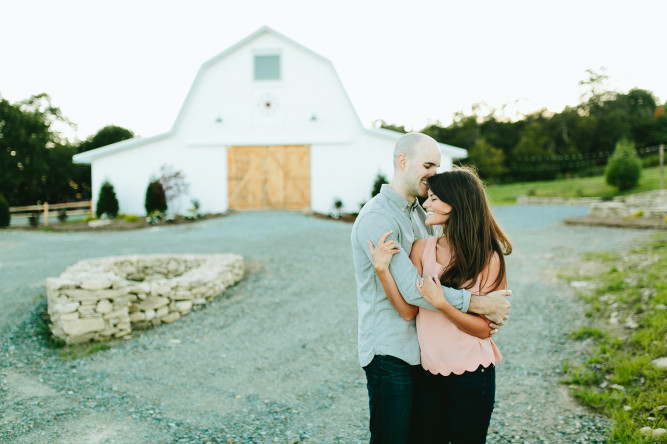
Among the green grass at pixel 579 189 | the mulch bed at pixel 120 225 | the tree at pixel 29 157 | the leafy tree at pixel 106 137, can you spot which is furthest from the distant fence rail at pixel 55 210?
the green grass at pixel 579 189

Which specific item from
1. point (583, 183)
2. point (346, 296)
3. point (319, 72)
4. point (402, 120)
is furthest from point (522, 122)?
point (346, 296)

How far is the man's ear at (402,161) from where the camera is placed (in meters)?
2.55

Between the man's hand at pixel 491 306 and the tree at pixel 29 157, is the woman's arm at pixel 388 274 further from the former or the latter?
the tree at pixel 29 157

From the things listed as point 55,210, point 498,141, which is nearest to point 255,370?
point 55,210

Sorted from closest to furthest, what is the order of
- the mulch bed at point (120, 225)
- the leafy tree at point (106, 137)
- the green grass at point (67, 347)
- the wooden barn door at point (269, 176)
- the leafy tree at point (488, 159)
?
the green grass at point (67, 347) → the mulch bed at point (120, 225) → the wooden barn door at point (269, 176) → the leafy tree at point (106, 137) → the leafy tree at point (488, 159)

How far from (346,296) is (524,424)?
3996mm

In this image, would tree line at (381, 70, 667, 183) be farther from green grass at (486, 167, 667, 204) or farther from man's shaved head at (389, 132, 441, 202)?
man's shaved head at (389, 132, 441, 202)

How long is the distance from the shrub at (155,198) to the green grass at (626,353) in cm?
1427

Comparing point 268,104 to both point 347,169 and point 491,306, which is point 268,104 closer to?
point 347,169

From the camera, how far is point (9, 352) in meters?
5.41

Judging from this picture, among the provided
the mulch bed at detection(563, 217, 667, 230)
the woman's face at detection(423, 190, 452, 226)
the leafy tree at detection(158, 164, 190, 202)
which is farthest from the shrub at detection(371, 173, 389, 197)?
the woman's face at detection(423, 190, 452, 226)

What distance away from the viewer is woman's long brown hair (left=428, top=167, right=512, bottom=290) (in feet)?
7.70

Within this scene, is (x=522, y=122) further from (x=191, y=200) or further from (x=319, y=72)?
(x=191, y=200)

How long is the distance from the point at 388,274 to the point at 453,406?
685 millimetres
